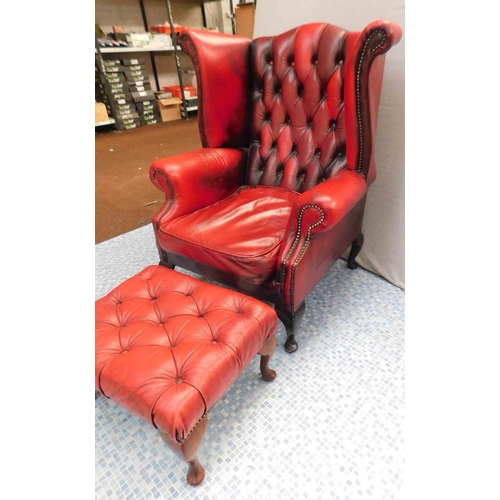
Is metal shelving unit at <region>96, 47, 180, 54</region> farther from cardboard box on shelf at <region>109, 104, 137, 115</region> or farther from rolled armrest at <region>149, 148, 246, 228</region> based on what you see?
rolled armrest at <region>149, 148, 246, 228</region>

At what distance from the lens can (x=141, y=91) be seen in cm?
441

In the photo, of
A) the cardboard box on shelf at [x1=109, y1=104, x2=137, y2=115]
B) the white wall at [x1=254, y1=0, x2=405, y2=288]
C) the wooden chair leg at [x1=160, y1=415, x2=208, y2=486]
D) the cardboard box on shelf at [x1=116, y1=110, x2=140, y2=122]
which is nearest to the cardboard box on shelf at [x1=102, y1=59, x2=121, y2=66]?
the cardboard box on shelf at [x1=109, y1=104, x2=137, y2=115]

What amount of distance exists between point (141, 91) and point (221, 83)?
136 inches

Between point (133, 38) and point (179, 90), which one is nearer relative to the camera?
point (133, 38)

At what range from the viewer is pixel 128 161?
131 inches

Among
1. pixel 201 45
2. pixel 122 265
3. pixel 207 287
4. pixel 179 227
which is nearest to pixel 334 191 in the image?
pixel 207 287

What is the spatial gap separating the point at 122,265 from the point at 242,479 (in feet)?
4.04

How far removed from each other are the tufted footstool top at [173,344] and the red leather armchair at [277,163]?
176 mm

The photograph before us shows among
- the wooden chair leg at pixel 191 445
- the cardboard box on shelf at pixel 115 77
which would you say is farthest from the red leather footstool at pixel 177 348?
the cardboard box on shelf at pixel 115 77

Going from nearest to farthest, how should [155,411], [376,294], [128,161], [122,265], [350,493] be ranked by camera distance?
[155,411] < [350,493] < [376,294] < [122,265] < [128,161]

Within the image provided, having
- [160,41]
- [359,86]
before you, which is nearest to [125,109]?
[160,41]

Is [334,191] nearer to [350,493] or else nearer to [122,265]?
[350,493]

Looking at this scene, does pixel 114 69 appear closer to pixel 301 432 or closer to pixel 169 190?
pixel 169 190

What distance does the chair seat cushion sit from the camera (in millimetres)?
1156
